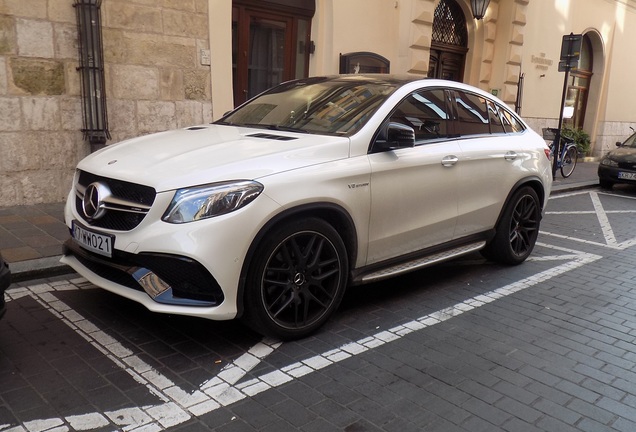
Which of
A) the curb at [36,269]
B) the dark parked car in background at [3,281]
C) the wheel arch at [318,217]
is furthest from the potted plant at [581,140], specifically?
the dark parked car in background at [3,281]

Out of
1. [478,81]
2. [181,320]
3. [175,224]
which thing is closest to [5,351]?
[181,320]

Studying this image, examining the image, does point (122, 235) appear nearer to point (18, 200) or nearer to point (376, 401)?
point (376, 401)

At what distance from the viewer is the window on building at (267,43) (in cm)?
921

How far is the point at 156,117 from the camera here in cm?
804

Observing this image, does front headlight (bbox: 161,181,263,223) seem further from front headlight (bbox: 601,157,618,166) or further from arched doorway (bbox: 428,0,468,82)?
front headlight (bbox: 601,157,618,166)

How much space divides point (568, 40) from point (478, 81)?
9.02ft

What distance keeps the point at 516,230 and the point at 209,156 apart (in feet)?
11.7

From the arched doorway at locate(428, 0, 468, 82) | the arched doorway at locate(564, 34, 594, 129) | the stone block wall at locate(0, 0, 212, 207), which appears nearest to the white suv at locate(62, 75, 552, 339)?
the stone block wall at locate(0, 0, 212, 207)

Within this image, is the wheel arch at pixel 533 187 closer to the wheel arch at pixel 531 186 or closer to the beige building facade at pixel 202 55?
the wheel arch at pixel 531 186

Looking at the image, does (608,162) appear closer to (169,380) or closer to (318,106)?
(318,106)

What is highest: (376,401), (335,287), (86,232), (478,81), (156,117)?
(478,81)

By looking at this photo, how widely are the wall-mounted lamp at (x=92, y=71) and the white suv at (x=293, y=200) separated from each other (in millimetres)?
2984

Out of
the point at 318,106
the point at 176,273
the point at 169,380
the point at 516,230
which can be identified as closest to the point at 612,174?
the point at 516,230

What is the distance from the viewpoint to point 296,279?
3676mm
